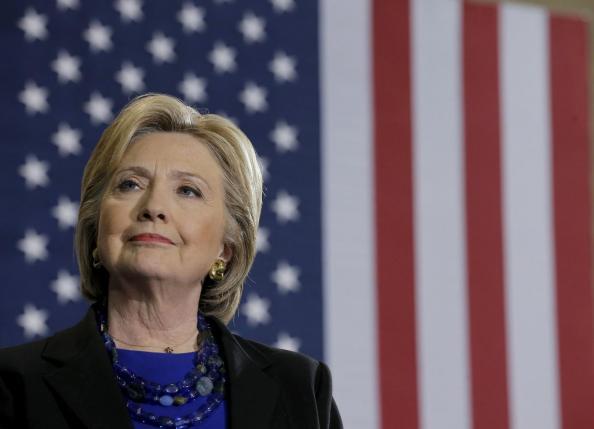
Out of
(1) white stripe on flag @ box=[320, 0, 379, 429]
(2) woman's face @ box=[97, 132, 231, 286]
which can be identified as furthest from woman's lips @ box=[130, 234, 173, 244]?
(1) white stripe on flag @ box=[320, 0, 379, 429]

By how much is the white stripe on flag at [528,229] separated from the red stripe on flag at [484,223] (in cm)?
3

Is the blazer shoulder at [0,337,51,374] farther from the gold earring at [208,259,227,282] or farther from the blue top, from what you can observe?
the gold earring at [208,259,227,282]

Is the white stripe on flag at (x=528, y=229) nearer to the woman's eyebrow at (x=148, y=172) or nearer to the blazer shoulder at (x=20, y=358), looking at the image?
the woman's eyebrow at (x=148, y=172)

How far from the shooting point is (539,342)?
3.46 meters

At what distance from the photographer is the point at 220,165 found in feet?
5.74

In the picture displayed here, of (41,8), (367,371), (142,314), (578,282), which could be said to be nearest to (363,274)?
(367,371)

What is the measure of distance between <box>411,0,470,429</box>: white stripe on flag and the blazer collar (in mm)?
1662

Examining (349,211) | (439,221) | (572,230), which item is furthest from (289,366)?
(572,230)

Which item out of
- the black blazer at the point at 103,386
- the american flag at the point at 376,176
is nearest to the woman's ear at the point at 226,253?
the black blazer at the point at 103,386

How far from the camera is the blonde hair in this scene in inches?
66.8

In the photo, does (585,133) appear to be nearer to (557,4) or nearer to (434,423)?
(557,4)

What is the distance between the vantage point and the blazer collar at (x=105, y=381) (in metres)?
1.48

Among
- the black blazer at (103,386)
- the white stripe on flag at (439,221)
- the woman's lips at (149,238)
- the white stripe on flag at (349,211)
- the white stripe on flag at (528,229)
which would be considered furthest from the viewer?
the white stripe on flag at (528,229)

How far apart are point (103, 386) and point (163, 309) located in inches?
7.5
